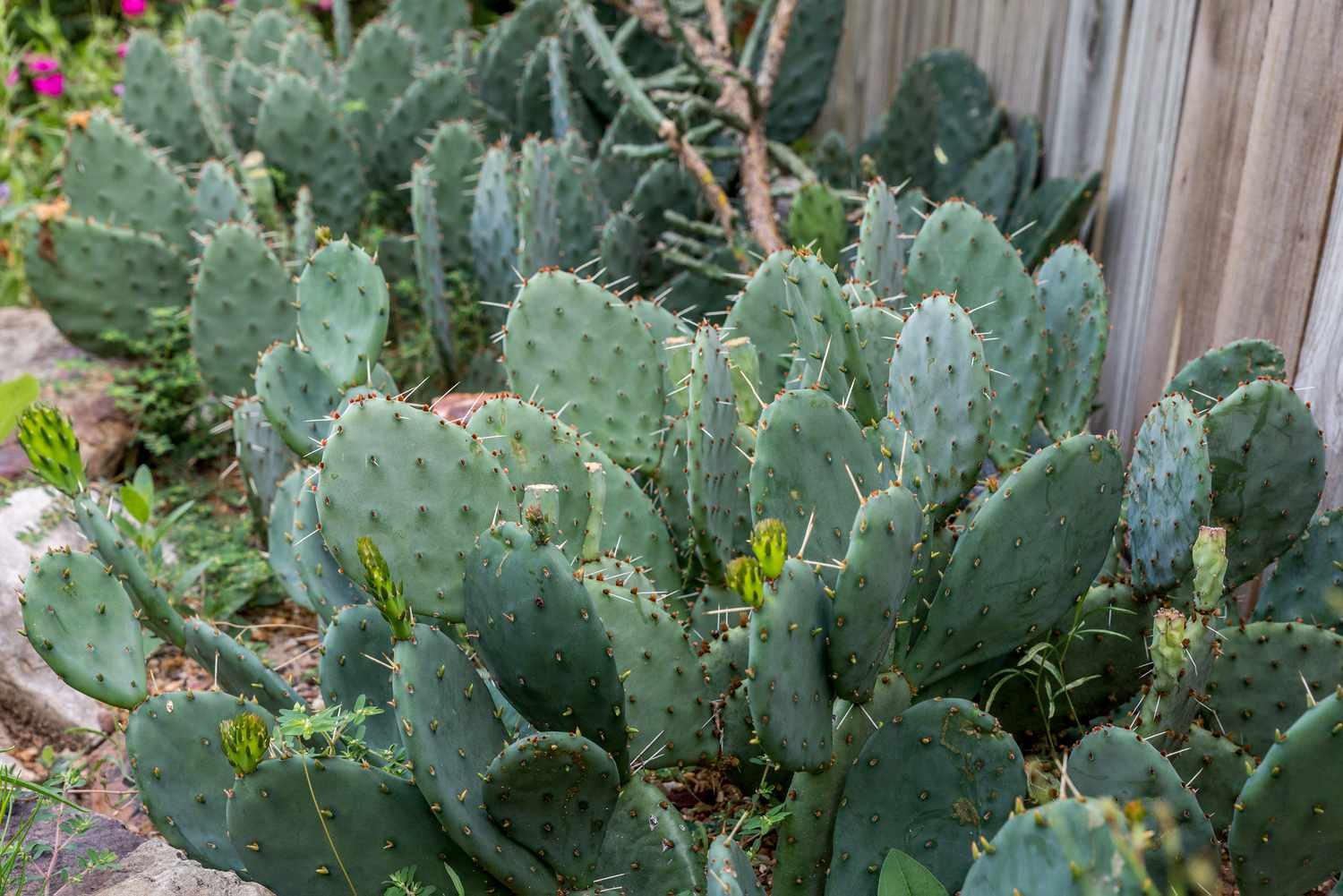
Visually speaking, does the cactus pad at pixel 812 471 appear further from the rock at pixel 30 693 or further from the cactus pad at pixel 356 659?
the rock at pixel 30 693

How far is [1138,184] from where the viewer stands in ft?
8.31

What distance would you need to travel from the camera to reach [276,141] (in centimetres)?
383

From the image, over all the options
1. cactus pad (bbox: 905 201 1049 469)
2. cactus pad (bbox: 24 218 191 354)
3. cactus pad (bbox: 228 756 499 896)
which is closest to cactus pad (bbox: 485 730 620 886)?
cactus pad (bbox: 228 756 499 896)

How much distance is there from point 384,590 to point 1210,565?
1.01m

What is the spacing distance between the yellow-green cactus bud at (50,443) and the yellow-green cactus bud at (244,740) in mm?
646

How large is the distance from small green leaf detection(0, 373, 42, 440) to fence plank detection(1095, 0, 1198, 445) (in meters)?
2.34

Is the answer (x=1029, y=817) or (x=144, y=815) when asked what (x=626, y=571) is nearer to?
(x=1029, y=817)

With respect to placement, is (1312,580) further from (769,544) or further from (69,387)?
(69,387)

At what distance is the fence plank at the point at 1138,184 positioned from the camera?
7.83 ft

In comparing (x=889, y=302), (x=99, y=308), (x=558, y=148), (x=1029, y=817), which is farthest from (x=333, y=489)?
(x=99, y=308)

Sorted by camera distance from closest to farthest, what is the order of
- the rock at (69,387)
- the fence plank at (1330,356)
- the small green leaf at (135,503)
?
the fence plank at (1330,356) → the small green leaf at (135,503) → the rock at (69,387)

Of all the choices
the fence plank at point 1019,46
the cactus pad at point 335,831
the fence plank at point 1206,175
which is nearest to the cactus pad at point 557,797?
the cactus pad at point 335,831

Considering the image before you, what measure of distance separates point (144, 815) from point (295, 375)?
0.83 m

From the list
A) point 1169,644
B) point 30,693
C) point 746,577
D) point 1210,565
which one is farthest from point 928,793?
point 30,693
